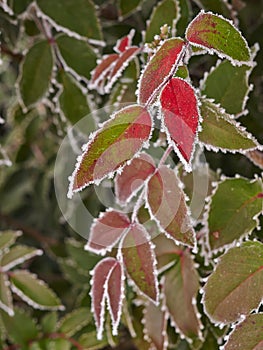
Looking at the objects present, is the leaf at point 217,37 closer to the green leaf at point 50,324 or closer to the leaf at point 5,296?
the leaf at point 5,296

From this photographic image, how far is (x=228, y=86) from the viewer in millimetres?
812

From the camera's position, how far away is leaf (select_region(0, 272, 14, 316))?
939mm

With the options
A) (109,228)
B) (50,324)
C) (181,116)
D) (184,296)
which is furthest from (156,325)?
(181,116)

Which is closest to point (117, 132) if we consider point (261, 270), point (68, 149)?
point (261, 270)

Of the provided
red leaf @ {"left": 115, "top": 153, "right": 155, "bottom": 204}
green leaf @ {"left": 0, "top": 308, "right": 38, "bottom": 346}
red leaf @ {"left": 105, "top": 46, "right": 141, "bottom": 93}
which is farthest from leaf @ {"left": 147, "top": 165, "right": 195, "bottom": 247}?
green leaf @ {"left": 0, "top": 308, "right": 38, "bottom": 346}

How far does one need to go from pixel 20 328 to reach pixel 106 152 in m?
0.59

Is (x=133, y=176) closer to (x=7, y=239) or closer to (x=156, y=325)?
(x=156, y=325)

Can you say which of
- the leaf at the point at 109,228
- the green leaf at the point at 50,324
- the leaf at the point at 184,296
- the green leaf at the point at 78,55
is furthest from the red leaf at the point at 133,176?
the green leaf at the point at 50,324

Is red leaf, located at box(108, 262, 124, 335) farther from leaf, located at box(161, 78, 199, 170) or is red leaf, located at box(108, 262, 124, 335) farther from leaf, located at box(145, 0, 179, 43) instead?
leaf, located at box(145, 0, 179, 43)

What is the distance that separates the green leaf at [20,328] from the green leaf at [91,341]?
10cm

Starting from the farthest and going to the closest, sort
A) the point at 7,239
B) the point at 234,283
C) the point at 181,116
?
the point at 7,239 → the point at 234,283 → the point at 181,116

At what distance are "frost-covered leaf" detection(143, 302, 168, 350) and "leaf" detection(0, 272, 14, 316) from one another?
202 millimetres

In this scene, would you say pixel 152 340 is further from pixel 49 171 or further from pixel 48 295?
pixel 49 171

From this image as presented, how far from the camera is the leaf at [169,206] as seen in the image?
66 centimetres
